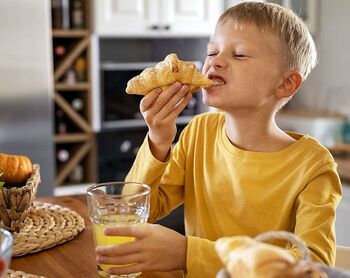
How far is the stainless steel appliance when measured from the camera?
2.74m

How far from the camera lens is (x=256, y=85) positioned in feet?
3.68

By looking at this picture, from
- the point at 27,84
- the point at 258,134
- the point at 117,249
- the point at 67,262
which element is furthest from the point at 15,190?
the point at 27,84

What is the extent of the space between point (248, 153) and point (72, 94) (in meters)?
2.48

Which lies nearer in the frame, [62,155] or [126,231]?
[126,231]

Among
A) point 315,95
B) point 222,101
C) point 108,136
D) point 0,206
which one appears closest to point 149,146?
point 222,101

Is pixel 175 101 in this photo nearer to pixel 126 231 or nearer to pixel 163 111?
pixel 163 111

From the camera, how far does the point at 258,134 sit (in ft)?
3.85

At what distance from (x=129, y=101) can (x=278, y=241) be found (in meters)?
2.49

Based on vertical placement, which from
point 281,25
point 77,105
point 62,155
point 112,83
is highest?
point 281,25

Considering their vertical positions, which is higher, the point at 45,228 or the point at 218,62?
the point at 218,62

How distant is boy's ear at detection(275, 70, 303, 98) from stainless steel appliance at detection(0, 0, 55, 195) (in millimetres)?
1875

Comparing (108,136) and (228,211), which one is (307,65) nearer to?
(228,211)

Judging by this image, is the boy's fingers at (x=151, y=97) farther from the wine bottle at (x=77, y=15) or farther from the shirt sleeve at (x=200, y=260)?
the wine bottle at (x=77, y=15)

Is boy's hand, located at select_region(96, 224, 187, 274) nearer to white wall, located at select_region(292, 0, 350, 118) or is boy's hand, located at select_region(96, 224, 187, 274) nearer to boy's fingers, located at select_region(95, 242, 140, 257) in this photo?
boy's fingers, located at select_region(95, 242, 140, 257)
